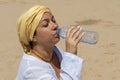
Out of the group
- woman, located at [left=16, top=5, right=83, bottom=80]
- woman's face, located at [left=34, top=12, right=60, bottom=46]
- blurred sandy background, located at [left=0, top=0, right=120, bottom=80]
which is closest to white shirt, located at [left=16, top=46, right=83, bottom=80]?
woman, located at [left=16, top=5, right=83, bottom=80]

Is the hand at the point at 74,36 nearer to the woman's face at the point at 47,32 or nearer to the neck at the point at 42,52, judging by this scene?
the woman's face at the point at 47,32

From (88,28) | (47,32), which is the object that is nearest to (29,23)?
(47,32)

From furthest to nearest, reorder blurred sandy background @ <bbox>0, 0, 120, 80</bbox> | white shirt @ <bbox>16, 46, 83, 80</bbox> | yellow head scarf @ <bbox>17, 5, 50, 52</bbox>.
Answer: blurred sandy background @ <bbox>0, 0, 120, 80</bbox>
yellow head scarf @ <bbox>17, 5, 50, 52</bbox>
white shirt @ <bbox>16, 46, 83, 80</bbox>

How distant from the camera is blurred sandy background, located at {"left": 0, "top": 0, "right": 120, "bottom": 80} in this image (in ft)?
19.5

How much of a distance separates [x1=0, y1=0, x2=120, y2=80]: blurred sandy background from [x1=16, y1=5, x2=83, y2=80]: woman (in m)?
3.70

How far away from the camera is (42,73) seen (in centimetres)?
183

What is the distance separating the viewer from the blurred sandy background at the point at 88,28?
5.95 metres

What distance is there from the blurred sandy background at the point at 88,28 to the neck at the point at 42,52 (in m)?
3.68

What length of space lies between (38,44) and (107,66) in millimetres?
4115

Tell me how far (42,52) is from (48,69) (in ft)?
0.45

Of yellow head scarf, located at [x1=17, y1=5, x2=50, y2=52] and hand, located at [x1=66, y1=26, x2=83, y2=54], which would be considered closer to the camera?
hand, located at [x1=66, y1=26, x2=83, y2=54]

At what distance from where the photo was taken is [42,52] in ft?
6.53

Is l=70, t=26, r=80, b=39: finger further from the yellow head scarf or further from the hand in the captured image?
the yellow head scarf

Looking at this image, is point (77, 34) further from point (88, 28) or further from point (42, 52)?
point (88, 28)
